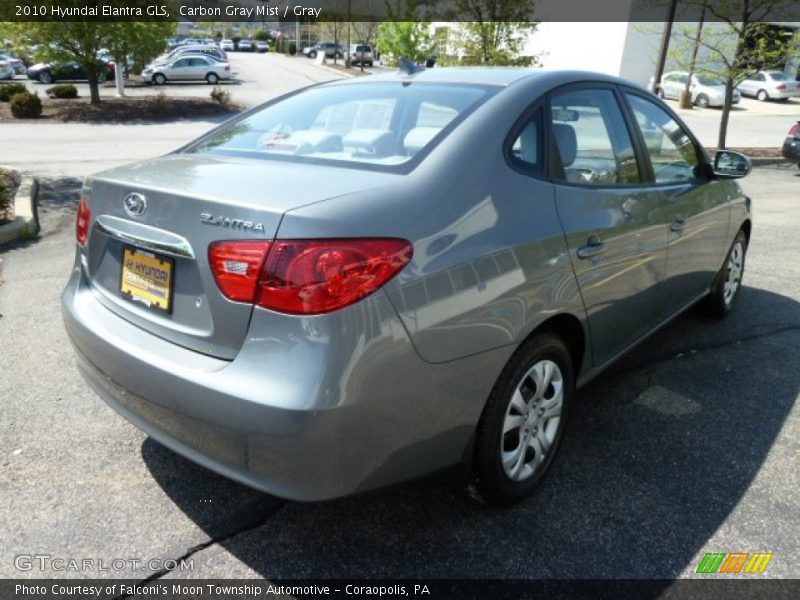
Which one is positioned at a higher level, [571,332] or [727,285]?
[571,332]

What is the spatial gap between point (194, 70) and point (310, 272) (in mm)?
36009

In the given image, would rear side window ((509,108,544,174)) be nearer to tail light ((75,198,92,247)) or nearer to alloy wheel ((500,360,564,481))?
alloy wheel ((500,360,564,481))

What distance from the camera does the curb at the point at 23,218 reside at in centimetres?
636

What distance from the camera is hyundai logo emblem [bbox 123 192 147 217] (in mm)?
2229

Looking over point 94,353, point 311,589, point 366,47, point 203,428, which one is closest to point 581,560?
point 311,589

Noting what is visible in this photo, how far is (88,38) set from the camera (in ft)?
60.4

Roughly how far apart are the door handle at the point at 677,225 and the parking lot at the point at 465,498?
948mm

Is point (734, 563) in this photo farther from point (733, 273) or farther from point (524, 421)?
point (733, 273)

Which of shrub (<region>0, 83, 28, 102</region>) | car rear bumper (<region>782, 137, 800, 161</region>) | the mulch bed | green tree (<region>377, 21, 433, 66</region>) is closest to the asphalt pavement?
car rear bumper (<region>782, 137, 800, 161</region>)

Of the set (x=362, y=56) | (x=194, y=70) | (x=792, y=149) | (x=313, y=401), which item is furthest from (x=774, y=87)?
(x=313, y=401)

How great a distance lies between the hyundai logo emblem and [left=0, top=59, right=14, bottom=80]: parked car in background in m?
38.3

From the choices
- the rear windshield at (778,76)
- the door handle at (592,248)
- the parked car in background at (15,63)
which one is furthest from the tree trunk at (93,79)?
the rear windshield at (778,76)

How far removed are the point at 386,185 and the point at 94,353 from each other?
4.29ft

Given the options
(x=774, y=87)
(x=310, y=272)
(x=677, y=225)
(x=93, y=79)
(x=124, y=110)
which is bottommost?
(x=124, y=110)
